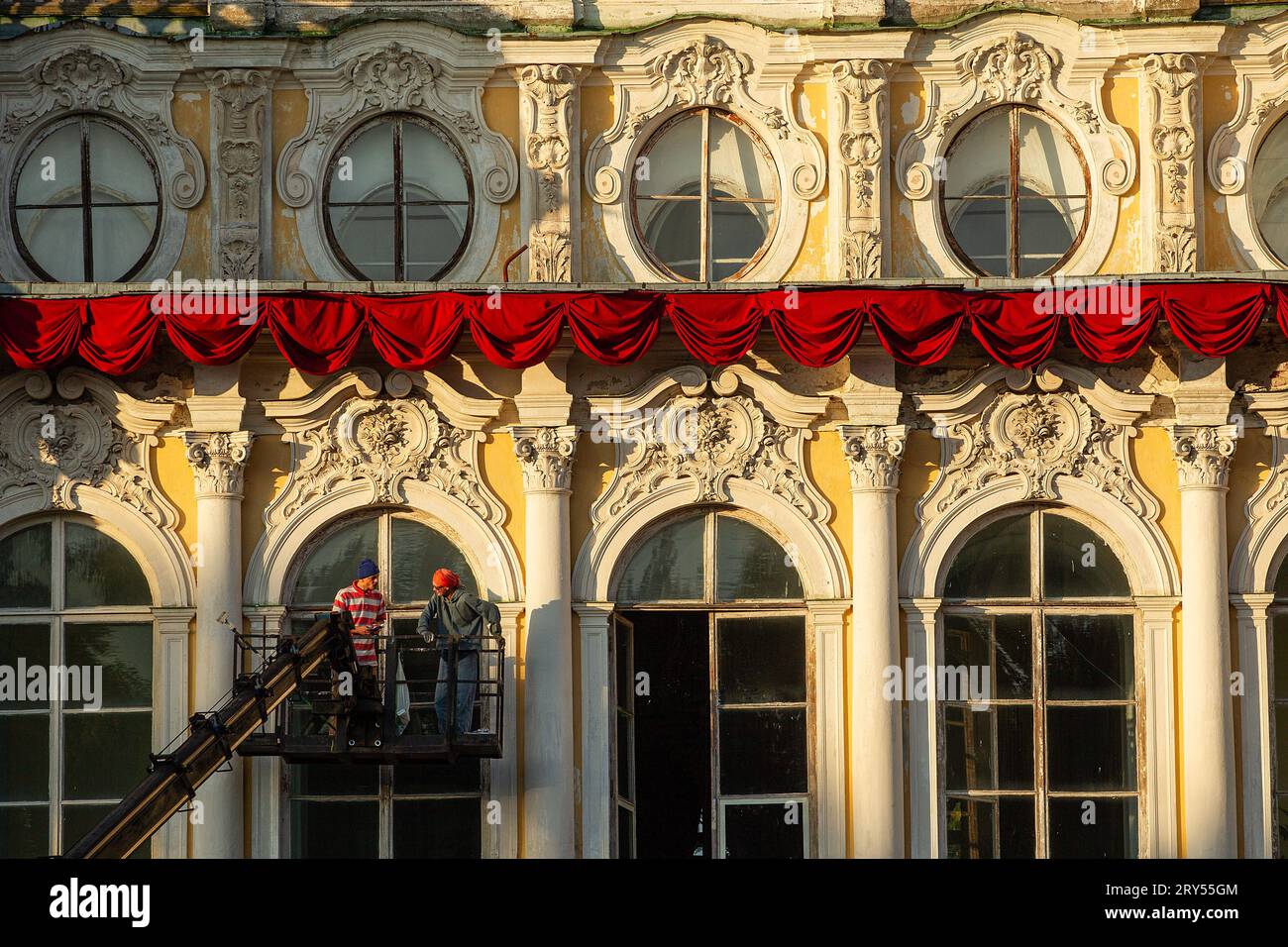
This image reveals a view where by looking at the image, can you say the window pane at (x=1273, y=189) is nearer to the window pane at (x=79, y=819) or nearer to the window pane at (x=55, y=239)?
the window pane at (x=55, y=239)

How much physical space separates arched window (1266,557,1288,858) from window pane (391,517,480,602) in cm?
741

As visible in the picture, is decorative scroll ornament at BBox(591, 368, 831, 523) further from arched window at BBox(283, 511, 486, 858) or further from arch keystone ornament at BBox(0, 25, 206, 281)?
arch keystone ornament at BBox(0, 25, 206, 281)

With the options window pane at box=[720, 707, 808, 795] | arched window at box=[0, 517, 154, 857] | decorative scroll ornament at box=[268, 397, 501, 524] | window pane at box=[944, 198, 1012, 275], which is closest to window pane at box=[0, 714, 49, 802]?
arched window at box=[0, 517, 154, 857]

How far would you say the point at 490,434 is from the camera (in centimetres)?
2447

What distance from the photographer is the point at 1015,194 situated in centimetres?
2491

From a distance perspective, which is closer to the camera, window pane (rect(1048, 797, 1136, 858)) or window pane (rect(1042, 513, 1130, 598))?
window pane (rect(1048, 797, 1136, 858))

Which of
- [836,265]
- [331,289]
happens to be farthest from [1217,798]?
[331,289]

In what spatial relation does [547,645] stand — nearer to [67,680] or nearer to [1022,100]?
[67,680]

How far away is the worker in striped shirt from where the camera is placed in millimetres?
23078

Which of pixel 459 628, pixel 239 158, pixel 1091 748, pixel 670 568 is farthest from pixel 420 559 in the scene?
pixel 1091 748

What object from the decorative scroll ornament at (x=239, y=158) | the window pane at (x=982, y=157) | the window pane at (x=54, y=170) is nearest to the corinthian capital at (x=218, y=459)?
the decorative scroll ornament at (x=239, y=158)

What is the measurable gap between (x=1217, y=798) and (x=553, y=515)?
657 centimetres
